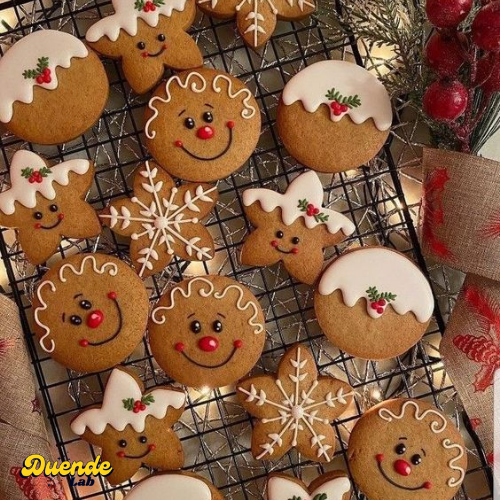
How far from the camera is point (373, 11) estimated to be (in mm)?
1391

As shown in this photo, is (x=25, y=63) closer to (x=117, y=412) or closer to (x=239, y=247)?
(x=239, y=247)

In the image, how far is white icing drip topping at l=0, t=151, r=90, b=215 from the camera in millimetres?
1302

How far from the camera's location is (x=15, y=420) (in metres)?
1.30

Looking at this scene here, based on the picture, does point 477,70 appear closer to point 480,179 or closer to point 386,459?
point 480,179

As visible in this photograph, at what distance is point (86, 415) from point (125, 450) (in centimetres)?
10

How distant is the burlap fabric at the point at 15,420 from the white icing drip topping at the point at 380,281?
60cm

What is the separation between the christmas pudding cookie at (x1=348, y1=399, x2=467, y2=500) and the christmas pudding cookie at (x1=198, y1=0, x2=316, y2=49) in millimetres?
770

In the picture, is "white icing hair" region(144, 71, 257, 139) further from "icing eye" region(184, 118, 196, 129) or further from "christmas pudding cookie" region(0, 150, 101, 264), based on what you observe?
"christmas pudding cookie" region(0, 150, 101, 264)

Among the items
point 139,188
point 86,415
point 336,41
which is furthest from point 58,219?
point 336,41

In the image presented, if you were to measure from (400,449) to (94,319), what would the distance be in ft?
2.09

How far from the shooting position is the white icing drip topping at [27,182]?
1.30 meters

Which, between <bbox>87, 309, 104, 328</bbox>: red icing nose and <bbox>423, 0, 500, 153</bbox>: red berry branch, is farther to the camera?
<bbox>87, 309, 104, 328</bbox>: red icing nose

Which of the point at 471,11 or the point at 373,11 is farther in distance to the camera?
the point at 373,11

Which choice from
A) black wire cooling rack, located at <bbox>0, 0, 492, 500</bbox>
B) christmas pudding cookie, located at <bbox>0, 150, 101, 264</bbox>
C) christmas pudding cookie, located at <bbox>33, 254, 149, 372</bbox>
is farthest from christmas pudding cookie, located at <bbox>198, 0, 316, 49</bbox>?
christmas pudding cookie, located at <bbox>33, 254, 149, 372</bbox>
